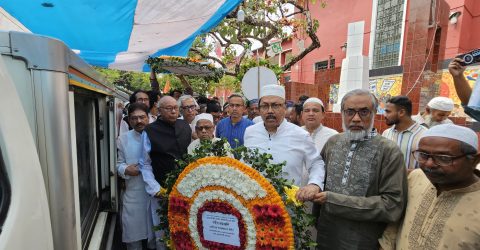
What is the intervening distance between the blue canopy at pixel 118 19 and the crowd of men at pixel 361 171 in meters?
1.19

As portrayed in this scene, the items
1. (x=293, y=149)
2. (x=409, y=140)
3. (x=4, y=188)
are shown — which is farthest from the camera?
(x=409, y=140)

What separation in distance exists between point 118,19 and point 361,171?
11.2 feet

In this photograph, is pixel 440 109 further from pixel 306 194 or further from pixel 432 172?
pixel 306 194

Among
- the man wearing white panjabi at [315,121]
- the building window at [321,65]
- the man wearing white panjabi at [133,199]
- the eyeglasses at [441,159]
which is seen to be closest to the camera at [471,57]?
Answer: the eyeglasses at [441,159]

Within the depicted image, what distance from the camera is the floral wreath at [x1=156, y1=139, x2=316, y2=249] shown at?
181 centimetres

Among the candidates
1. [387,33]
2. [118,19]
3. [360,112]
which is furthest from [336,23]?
[360,112]

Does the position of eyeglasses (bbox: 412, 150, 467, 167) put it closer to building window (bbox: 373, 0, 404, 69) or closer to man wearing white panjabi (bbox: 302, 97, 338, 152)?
man wearing white panjabi (bbox: 302, 97, 338, 152)

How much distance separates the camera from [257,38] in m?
9.95

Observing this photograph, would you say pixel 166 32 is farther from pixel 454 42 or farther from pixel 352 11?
pixel 352 11

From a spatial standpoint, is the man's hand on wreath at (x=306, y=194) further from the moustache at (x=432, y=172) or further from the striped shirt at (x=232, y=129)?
the striped shirt at (x=232, y=129)

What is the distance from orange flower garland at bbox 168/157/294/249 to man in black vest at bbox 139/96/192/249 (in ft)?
3.13

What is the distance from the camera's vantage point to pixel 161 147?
3.01 metres

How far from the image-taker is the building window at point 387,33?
36.9ft

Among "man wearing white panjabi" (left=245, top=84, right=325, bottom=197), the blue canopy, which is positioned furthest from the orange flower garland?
the blue canopy
